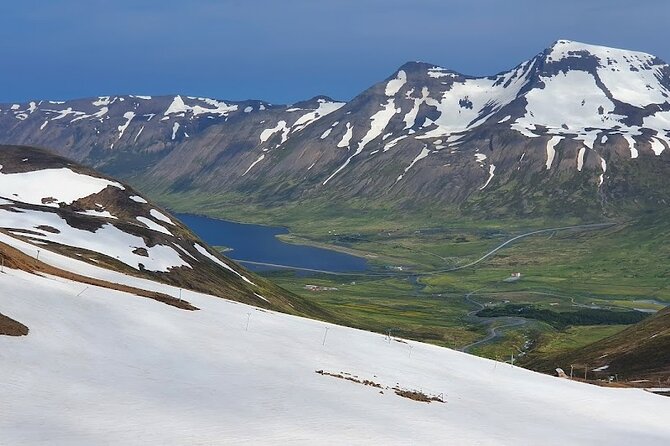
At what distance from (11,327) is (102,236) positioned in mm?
70471

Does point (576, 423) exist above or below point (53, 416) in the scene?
above

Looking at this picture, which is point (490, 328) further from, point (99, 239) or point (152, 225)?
point (99, 239)

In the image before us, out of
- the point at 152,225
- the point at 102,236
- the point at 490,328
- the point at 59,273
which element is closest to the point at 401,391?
the point at 59,273

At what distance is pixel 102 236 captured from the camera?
103938 mm

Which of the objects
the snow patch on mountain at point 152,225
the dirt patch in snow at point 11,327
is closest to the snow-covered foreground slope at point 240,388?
the dirt patch in snow at point 11,327

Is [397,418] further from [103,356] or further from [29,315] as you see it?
[29,315]

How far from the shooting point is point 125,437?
83.1ft

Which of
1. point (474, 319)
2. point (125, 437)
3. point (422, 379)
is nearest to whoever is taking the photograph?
point (125, 437)

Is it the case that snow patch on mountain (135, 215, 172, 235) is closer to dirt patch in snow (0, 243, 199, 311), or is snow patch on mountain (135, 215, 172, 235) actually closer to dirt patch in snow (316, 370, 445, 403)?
dirt patch in snow (0, 243, 199, 311)

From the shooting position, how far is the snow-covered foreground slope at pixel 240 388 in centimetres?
2795

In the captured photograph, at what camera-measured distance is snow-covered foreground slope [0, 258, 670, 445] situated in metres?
28.0

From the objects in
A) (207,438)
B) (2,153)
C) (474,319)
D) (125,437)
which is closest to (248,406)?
(207,438)

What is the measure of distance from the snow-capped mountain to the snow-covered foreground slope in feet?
31.2

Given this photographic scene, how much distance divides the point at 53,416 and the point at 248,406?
8634 mm
